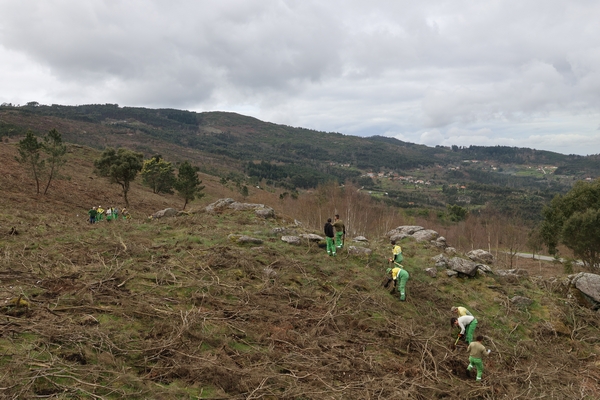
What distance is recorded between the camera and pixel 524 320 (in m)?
12.6

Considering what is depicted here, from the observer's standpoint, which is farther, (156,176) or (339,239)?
(156,176)

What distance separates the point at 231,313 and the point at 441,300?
318 inches

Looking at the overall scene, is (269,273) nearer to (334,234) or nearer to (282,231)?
(334,234)

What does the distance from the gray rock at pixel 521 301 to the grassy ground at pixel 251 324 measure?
10.9 inches

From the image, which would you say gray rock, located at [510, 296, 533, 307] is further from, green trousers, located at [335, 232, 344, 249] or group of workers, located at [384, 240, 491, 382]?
green trousers, located at [335, 232, 344, 249]

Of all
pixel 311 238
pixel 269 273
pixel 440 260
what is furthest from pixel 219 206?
pixel 440 260

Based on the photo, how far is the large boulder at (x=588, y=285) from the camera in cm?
1378

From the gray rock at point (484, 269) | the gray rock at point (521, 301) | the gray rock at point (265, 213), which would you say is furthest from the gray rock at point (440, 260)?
the gray rock at point (265, 213)

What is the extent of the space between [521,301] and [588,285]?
317cm

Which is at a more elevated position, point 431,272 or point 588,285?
point 431,272

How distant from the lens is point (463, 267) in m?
15.4

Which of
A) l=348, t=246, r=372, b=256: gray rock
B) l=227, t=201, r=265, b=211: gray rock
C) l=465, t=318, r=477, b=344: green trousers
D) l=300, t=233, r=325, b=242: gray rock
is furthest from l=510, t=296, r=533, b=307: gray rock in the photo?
l=227, t=201, r=265, b=211: gray rock

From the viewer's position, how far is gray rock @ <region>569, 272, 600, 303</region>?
1380 centimetres

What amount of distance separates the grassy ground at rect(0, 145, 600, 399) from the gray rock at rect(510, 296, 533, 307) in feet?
0.91
